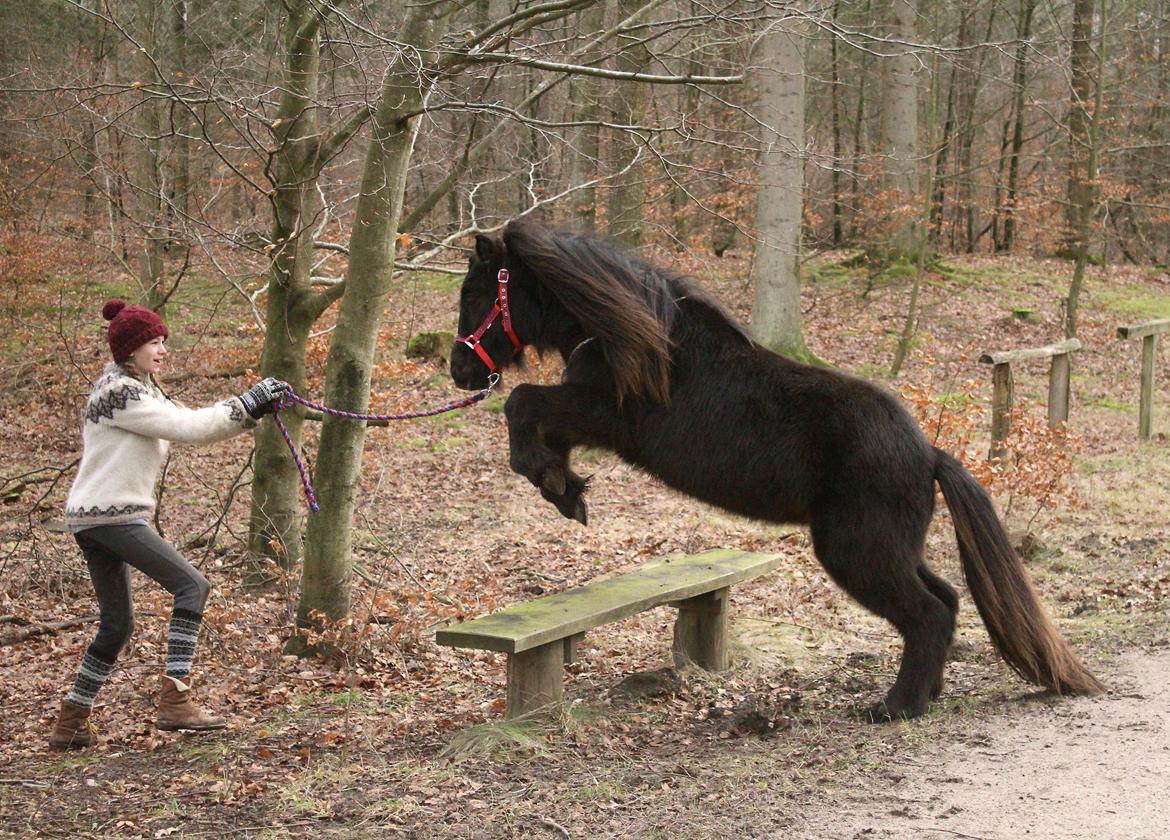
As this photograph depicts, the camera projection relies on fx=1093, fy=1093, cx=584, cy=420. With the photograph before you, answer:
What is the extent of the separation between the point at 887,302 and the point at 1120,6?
837cm

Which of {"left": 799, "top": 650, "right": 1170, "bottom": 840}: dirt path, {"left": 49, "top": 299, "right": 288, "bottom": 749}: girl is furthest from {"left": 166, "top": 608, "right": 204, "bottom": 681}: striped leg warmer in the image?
{"left": 799, "top": 650, "right": 1170, "bottom": 840}: dirt path

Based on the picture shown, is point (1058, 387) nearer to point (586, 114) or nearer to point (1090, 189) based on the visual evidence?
point (586, 114)

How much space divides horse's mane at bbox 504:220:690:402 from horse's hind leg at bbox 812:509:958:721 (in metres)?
1.09

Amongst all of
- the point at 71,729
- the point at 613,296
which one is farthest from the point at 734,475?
the point at 71,729

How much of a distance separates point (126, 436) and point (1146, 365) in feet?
41.9

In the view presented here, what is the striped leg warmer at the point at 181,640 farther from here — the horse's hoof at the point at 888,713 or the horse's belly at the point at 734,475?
the horse's hoof at the point at 888,713

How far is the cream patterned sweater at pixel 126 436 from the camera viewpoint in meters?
4.97

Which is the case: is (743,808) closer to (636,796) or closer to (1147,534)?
(636,796)

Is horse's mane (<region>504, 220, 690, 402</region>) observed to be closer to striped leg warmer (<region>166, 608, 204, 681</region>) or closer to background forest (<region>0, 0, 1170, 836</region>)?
background forest (<region>0, 0, 1170, 836</region>)

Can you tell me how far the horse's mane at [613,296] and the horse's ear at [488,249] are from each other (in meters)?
0.05

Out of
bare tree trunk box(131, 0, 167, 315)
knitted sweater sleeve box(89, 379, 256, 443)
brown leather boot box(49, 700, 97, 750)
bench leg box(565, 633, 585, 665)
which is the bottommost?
brown leather boot box(49, 700, 97, 750)

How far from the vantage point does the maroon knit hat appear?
16.5 ft

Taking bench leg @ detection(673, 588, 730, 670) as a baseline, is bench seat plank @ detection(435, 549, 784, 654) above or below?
above

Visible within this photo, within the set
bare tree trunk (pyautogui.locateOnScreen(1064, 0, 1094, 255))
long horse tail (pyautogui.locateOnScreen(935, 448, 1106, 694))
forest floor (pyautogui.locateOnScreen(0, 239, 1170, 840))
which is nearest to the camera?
forest floor (pyautogui.locateOnScreen(0, 239, 1170, 840))
